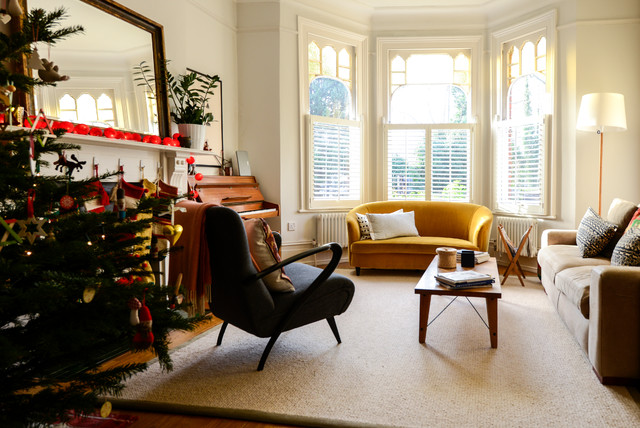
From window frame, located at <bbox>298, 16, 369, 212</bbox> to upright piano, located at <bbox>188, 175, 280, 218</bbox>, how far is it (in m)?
0.58

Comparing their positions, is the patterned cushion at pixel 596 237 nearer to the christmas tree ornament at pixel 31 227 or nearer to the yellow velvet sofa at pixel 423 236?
the yellow velvet sofa at pixel 423 236

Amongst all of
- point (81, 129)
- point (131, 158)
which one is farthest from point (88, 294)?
point (131, 158)

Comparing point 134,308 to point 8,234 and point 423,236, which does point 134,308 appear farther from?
point 423,236

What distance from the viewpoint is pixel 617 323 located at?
7.75ft

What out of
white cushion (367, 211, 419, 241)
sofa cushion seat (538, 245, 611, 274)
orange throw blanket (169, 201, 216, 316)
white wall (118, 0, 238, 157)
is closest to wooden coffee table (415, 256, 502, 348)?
sofa cushion seat (538, 245, 611, 274)

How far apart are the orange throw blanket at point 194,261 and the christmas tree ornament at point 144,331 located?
1.18 m

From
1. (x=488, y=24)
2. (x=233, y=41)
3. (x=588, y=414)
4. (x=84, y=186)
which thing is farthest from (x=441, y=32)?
(x=84, y=186)

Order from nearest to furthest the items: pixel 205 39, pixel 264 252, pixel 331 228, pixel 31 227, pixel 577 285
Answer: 1. pixel 31 227
2. pixel 264 252
3. pixel 577 285
4. pixel 205 39
5. pixel 331 228

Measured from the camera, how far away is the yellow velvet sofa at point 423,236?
5.20 metres

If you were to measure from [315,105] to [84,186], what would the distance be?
4.79 meters

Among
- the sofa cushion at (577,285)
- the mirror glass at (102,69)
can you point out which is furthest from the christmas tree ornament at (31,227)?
the sofa cushion at (577,285)

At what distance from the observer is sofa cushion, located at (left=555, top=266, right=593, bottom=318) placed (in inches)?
105

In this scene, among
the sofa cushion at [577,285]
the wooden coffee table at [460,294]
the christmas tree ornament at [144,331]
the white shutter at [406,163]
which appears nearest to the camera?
the christmas tree ornament at [144,331]

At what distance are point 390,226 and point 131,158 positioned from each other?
9.38 ft
